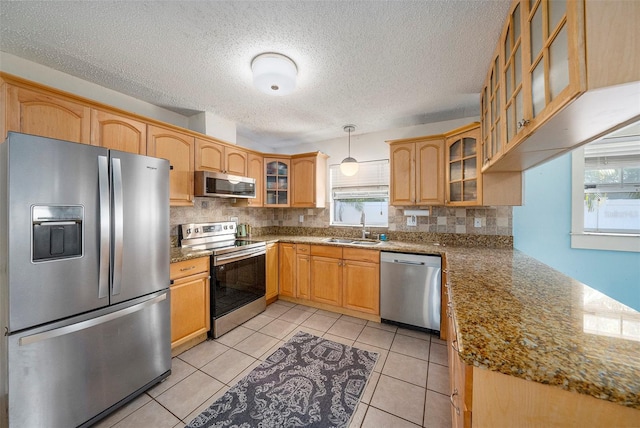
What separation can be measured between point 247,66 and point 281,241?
2137 mm

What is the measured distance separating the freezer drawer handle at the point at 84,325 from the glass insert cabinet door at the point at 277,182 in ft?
7.04

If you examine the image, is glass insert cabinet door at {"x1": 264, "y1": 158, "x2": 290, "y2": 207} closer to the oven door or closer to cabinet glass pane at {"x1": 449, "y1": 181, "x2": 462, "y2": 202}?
the oven door

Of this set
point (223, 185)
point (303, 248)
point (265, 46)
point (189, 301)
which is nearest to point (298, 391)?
point (189, 301)

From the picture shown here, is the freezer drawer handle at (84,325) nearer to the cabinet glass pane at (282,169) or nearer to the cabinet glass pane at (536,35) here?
the cabinet glass pane at (282,169)

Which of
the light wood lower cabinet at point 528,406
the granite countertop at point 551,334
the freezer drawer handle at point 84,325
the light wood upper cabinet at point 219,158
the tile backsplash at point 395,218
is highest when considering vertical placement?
the light wood upper cabinet at point 219,158

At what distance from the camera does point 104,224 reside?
1.46m

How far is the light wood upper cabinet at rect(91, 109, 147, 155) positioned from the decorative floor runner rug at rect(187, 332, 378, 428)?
86.1 inches

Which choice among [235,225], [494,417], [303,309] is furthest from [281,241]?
[494,417]

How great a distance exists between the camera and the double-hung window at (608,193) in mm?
2141

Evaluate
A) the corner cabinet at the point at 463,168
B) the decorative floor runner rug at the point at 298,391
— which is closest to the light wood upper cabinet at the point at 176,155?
the decorative floor runner rug at the point at 298,391

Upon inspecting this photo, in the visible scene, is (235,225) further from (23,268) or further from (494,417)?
(494,417)

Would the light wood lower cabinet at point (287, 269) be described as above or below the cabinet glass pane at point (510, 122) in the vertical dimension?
below

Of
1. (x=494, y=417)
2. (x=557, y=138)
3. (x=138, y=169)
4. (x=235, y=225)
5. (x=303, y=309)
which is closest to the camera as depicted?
(x=494, y=417)

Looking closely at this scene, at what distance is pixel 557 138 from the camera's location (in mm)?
1141
